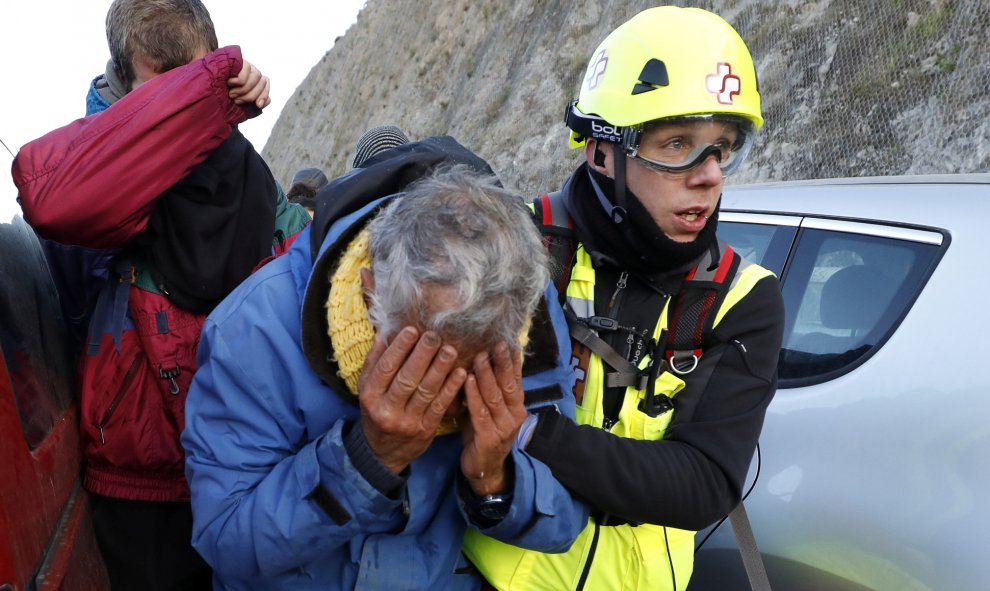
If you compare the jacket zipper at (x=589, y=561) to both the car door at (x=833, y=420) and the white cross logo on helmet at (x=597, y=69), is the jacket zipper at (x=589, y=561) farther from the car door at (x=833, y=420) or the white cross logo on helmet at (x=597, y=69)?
the white cross logo on helmet at (x=597, y=69)

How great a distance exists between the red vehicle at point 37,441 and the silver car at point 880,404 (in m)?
1.85

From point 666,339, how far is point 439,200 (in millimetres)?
653

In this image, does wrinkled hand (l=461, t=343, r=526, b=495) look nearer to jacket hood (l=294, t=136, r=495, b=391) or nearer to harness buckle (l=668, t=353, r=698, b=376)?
jacket hood (l=294, t=136, r=495, b=391)

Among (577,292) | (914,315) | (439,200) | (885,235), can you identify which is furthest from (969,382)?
(439,200)

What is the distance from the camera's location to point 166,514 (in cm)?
183

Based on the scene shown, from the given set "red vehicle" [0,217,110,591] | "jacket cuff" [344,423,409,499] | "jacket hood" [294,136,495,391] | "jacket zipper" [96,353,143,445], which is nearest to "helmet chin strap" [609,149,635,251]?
"jacket hood" [294,136,495,391]

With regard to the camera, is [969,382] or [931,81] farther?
[931,81]

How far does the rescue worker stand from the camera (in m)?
1.54

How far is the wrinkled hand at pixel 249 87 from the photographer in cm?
172

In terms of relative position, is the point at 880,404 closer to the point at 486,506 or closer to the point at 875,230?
the point at 875,230

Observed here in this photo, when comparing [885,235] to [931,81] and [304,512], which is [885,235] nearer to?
[304,512]

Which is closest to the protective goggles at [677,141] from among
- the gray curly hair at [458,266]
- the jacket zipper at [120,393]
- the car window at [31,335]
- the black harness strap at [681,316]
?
the black harness strap at [681,316]

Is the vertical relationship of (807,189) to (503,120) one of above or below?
above

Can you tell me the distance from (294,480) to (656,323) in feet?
2.76
